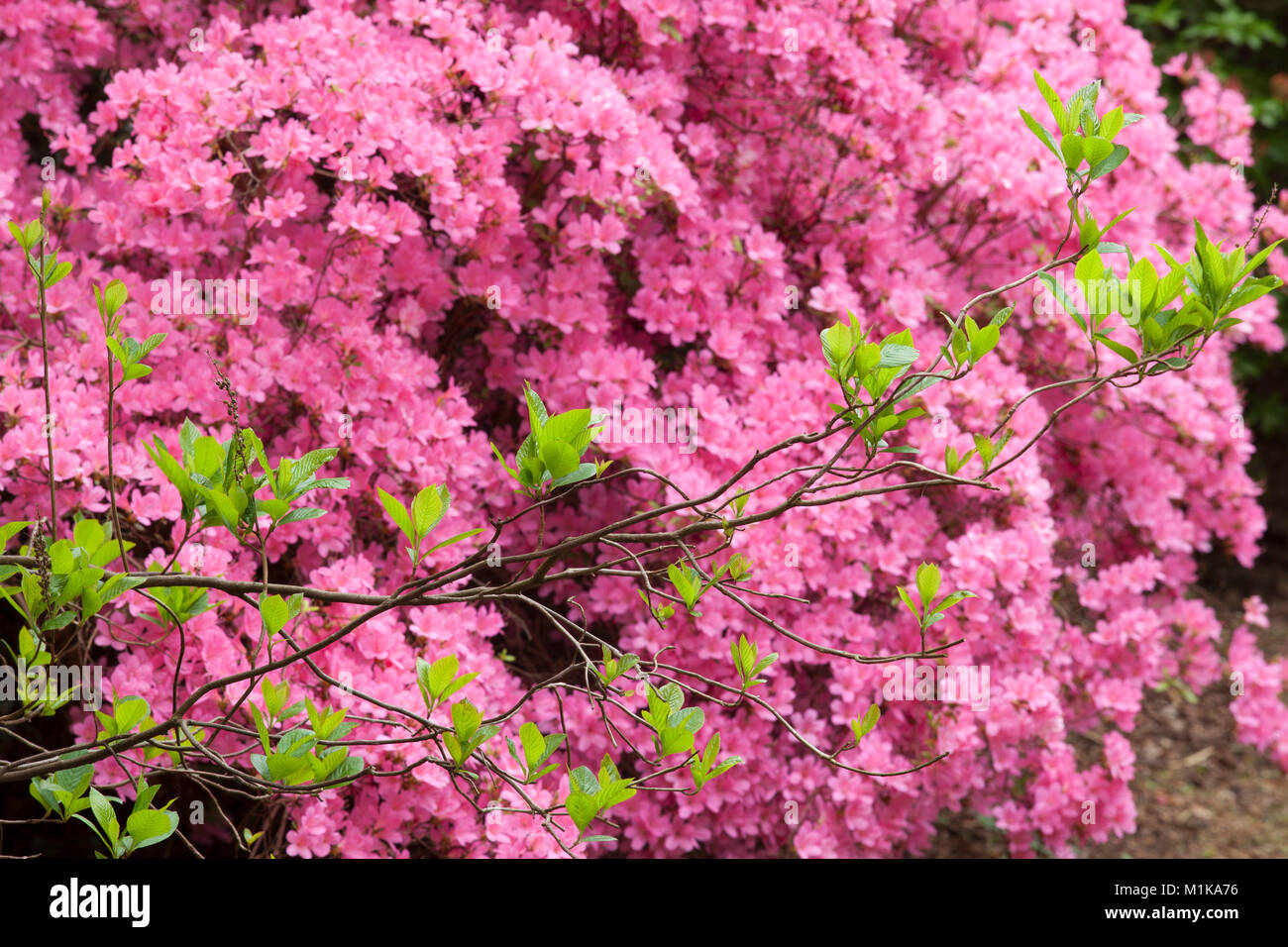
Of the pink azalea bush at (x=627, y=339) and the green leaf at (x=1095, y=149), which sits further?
the pink azalea bush at (x=627, y=339)

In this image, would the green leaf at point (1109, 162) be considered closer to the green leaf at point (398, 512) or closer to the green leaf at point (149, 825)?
the green leaf at point (398, 512)

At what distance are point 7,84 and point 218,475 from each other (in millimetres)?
1786

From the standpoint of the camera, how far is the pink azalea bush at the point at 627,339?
2299 millimetres

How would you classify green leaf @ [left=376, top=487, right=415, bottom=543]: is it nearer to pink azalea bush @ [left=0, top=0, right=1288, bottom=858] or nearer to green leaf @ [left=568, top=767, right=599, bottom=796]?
green leaf @ [left=568, top=767, right=599, bottom=796]

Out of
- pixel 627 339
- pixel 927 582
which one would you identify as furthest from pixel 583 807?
pixel 627 339

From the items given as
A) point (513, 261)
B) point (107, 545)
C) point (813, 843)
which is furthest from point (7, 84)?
point (813, 843)

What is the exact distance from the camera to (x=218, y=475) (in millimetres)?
1368

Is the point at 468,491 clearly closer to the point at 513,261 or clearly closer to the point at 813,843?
the point at 513,261

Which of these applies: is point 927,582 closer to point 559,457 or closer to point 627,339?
point 559,457

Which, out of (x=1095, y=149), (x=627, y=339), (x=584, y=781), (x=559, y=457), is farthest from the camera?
(x=627, y=339)

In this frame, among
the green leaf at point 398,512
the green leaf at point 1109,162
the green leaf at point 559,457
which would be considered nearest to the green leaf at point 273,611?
the green leaf at point 398,512

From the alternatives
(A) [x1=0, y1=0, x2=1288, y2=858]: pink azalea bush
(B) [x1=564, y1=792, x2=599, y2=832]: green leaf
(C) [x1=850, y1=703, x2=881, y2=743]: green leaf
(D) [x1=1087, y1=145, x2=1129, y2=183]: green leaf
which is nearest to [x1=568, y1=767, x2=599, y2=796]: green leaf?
(B) [x1=564, y1=792, x2=599, y2=832]: green leaf

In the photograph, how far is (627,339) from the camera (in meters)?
2.99

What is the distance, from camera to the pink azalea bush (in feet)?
7.54
